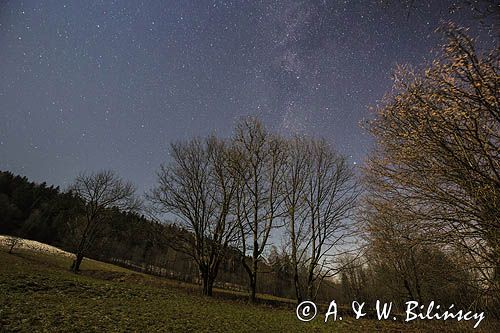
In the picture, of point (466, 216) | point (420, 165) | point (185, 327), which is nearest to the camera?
point (466, 216)

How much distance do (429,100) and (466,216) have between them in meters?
2.18

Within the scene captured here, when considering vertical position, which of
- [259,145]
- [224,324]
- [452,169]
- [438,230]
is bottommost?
[224,324]

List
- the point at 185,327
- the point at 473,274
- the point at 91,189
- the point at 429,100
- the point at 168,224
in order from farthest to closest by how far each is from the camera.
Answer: the point at 91,189, the point at 168,224, the point at 185,327, the point at 473,274, the point at 429,100

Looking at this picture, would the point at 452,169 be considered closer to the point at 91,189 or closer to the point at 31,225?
the point at 91,189

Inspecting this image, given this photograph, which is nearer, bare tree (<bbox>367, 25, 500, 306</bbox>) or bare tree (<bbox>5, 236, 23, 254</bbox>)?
bare tree (<bbox>367, 25, 500, 306</bbox>)

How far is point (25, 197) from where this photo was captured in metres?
63.6

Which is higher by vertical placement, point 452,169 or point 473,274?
point 452,169

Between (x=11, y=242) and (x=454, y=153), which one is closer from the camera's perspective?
(x=454, y=153)

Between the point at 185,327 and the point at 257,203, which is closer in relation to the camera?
the point at 185,327

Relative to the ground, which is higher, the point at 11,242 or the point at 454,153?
the point at 454,153

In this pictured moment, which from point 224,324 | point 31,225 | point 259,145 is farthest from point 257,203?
point 31,225

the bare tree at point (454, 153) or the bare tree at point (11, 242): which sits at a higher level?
the bare tree at point (454, 153)

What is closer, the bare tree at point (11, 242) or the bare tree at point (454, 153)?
the bare tree at point (454, 153)

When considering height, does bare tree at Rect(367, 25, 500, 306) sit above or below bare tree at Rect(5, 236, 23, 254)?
above
